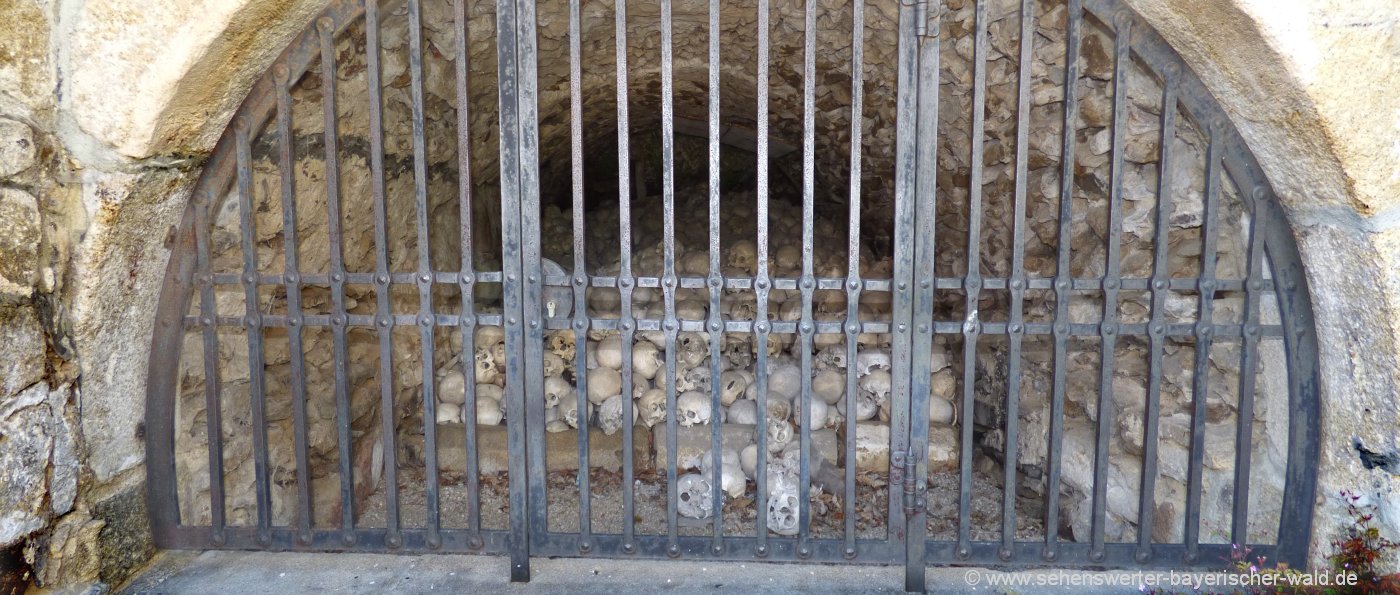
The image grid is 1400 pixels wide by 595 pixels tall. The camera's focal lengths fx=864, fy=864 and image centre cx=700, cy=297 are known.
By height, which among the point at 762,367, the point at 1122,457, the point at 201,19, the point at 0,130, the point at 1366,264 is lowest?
the point at 1122,457

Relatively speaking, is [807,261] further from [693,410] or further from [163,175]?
[163,175]

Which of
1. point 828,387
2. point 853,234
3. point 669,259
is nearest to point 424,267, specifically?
point 669,259

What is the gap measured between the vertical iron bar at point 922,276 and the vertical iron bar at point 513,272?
1.00m

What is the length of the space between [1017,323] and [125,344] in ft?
7.51

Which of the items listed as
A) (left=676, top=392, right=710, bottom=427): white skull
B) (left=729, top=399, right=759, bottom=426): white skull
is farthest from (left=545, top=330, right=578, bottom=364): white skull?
(left=729, top=399, right=759, bottom=426): white skull

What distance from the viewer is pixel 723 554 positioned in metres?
2.32

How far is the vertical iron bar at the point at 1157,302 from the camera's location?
213 centimetres

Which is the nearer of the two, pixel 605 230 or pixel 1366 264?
pixel 1366 264

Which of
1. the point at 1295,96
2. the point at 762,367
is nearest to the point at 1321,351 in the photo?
the point at 1295,96

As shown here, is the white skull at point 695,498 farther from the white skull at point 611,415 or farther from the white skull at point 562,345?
the white skull at point 562,345

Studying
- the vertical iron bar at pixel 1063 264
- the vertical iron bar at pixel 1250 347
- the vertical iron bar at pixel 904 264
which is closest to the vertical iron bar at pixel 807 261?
the vertical iron bar at pixel 904 264

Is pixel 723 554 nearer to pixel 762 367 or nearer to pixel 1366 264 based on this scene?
pixel 762 367

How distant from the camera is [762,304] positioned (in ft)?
7.19

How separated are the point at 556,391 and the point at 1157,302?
2451mm
